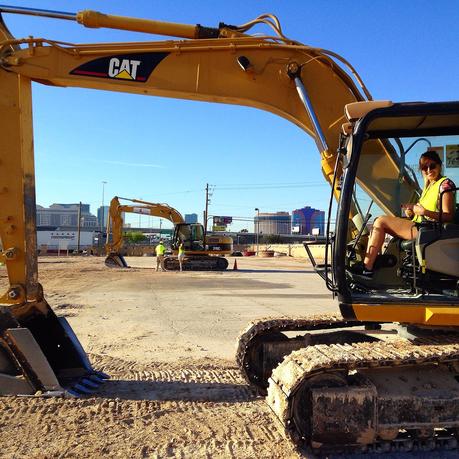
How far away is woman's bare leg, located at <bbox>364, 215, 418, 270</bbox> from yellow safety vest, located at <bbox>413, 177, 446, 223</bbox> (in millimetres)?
162

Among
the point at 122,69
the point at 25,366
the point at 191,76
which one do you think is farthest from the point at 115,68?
the point at 25,366

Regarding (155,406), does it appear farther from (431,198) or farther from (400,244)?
(431,198)

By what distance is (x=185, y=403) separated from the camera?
4.89 meters

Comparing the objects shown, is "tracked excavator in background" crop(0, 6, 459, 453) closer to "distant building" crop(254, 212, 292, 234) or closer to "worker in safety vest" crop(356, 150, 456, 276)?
"worker in safety vest" crop(356, 150, 456, 276)

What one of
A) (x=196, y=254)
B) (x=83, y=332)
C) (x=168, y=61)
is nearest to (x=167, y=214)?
(x=196, y=254)

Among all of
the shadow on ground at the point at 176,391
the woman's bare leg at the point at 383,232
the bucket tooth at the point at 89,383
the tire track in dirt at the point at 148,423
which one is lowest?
the shadow on ground at the point at 176,391

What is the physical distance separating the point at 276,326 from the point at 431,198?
6.47 feet

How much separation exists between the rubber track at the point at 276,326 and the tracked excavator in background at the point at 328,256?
16 mm

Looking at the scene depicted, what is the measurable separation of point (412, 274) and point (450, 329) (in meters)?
0.61

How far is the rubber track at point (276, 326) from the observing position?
5211 millimetres

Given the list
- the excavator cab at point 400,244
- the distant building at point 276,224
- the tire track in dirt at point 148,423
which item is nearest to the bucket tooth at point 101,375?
the tire track in dirt at point 148,423

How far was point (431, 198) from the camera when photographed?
4414mm

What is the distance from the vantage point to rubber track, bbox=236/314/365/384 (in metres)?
5.21

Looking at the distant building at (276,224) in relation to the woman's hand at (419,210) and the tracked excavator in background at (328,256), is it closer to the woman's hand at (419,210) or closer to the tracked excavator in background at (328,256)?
the tracked excavator in background at (328,256)
